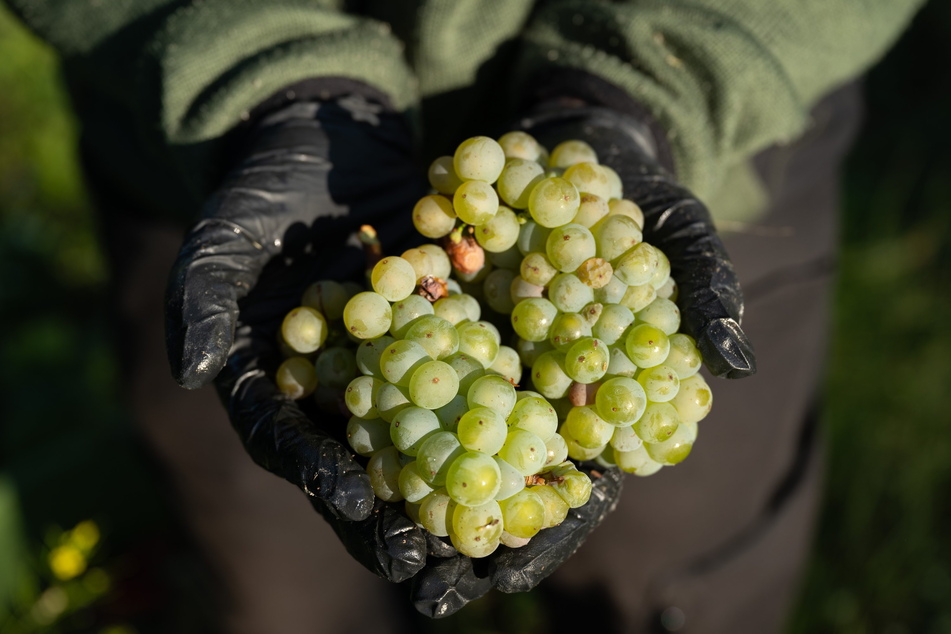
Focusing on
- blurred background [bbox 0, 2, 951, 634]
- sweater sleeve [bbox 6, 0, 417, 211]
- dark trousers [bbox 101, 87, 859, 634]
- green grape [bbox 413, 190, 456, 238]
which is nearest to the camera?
green grape [bbox 413, 190, 456, 238]

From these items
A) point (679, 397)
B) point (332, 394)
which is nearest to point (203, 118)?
point (332, 394)

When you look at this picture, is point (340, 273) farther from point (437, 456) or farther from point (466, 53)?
point (466, 53)

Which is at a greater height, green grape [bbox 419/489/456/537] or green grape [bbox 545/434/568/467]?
green grape [bbox 545/434/568/467]

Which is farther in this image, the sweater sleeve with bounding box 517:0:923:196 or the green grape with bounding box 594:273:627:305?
the sweater sleeve with bounding box 517:0:923:196

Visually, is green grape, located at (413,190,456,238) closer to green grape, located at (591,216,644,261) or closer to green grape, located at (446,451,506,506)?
green grape, located at (591,216,644,261)

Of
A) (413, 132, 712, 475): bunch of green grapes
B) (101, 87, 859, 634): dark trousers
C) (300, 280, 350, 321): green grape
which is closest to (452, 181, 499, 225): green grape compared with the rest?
(413, 132, 712, 475): bunch of green grapes

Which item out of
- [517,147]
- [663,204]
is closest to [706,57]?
[663,204]

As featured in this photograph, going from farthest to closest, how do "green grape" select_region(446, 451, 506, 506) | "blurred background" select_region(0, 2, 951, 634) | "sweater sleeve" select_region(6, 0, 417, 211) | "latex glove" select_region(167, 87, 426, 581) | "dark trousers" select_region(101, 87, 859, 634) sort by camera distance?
1. "blurred background" select_region(0, 2, 951, 634)
2. "dark trousers" select_region(101, 87, 859, 634)
3. "sweater sleeve" select_region(6, 0, 417, 211)
4. "latex glove" select_region(167, 87, 426, 581)
5. "green grape" select_region(446, 451, 506, 506)

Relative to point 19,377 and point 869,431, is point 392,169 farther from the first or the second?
point 19,377
